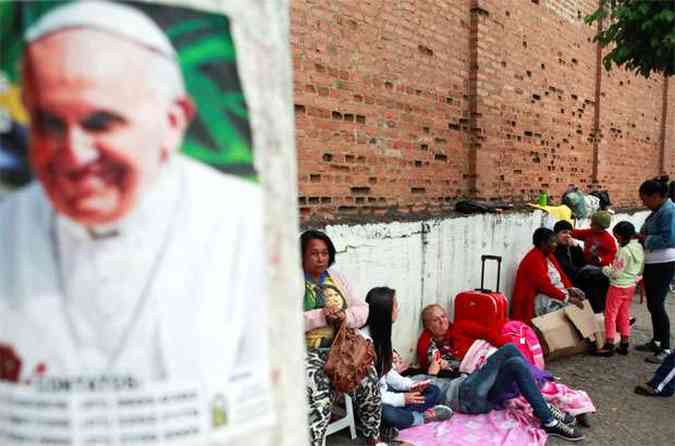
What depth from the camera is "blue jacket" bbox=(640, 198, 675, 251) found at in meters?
5.39

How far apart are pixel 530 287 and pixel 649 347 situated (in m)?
1.42

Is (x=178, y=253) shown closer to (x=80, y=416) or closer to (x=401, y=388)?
(x=80, y=416)

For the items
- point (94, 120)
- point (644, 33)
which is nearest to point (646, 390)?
point (644, 33)

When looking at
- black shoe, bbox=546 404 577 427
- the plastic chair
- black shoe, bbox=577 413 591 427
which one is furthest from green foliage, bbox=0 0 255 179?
black shoe, bbox=577 413 591 427

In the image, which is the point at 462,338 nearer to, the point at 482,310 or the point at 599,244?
the point at 482,310

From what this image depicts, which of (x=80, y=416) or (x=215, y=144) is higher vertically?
(x=215, y=144)

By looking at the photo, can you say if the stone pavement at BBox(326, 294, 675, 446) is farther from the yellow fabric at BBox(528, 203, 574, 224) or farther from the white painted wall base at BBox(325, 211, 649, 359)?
the yellow fabric at BBox(528, 203, 574, 224)

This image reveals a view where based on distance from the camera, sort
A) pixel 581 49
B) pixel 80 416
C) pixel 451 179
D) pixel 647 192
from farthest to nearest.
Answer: pixel 581 49 < pixel 451 179 < pixel 647 192 < pixel 80 416

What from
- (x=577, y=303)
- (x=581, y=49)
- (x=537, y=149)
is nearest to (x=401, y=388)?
(x=577, y=303)

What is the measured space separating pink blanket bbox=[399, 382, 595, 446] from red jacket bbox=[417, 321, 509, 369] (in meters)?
0.57

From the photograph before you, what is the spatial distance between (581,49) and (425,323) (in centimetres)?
699

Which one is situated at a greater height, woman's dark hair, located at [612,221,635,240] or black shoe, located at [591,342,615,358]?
woman's dark hair, located at [612,221,635,240]

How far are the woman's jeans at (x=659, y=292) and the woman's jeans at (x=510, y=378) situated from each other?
8.55ft

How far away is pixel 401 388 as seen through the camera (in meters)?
3.95
